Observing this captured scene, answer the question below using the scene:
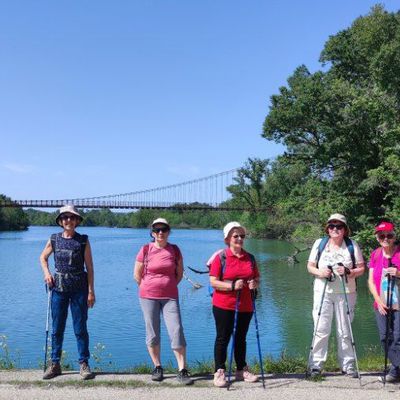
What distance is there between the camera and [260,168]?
64.8 metres

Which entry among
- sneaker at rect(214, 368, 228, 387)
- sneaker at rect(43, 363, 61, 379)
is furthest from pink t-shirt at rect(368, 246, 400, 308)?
sneaker at rect(43, 363, 61, 379)

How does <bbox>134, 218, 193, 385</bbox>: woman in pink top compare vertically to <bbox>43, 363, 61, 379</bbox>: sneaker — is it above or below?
above

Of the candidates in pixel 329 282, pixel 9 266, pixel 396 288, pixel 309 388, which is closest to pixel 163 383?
pixel 309 388

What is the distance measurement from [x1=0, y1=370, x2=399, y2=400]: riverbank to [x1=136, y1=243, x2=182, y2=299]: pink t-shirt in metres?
0.80

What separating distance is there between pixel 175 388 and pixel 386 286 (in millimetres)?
2156

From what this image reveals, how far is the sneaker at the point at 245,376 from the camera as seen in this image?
15.8 ft

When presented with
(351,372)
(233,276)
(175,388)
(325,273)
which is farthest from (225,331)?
(351,372)

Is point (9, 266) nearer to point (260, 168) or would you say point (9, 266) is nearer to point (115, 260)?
point (115, 260)

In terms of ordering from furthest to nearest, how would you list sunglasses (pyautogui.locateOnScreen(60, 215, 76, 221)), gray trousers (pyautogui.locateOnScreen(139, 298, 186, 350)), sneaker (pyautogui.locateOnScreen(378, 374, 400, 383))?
sunglasses (pyautogui.locateOnScreen(60, 215, 76, 221)) < gray trousers (pyautogui.locateOnScreen(139, 298, 186, 350)) < sneaker (pyautogui.locateOnScreen(378, 374, 400, 383))

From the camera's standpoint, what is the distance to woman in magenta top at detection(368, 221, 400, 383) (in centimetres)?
479

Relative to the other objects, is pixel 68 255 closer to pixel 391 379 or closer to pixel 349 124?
pixel 391 379

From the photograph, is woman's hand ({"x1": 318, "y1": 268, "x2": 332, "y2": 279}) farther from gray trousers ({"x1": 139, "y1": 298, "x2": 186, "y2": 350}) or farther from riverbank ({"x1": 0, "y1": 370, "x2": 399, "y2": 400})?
gray trousers ({"x1": 139, "y1": 298, "x2": 186, "y2": 350})

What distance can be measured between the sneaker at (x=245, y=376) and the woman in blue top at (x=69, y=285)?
1.37m

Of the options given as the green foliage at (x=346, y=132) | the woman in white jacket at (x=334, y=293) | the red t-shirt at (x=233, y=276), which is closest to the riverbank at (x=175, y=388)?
the woman in white jacket at (x=334, y=293)
